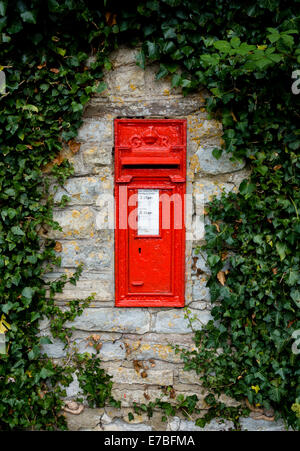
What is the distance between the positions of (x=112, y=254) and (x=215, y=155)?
3.19ft

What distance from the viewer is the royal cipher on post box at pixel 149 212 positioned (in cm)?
232

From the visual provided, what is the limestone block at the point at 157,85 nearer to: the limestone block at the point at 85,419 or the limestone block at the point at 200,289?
the limestone block at the point at 200,289

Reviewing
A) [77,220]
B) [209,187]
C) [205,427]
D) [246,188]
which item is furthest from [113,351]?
[246,188]

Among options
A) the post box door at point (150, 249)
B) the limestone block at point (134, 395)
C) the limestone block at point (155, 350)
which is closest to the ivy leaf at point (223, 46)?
the post box door at point (150, 249)

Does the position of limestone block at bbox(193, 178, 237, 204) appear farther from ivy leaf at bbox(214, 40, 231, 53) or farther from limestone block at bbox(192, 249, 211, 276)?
ivy leaf at bbox(214, 40, 231, 53)

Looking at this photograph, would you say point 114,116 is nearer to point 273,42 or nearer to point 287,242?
point 273,42

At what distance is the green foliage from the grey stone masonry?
0.29 feet

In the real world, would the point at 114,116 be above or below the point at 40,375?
above

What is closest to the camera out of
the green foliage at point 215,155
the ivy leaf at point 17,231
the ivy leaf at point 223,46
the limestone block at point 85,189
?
the ivy leaf at point 223,46

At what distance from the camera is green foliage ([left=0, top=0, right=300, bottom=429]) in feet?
7.14

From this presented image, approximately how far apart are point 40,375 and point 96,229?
1065 mm

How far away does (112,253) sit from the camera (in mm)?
2420
